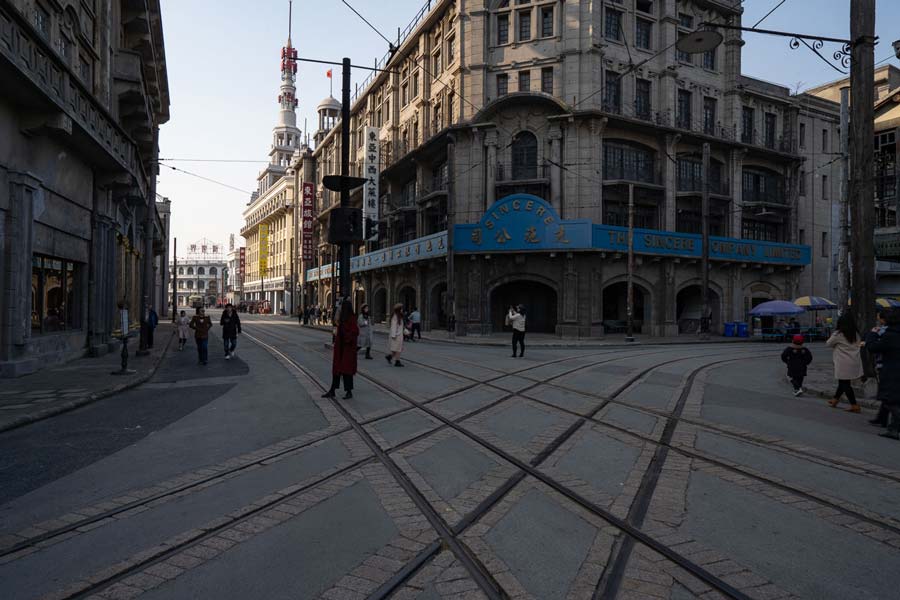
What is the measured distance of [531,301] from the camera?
102 feet

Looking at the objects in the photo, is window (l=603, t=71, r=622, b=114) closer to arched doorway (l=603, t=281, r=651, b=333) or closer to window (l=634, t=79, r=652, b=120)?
window (l=634, t=79, r=652, b=120)

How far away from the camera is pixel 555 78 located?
28.9 meters

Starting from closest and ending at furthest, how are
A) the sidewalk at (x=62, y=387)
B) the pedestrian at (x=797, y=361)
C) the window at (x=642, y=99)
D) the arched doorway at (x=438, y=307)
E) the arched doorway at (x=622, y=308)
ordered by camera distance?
the sidewalk at (x=62, y=387) → the pedestrian at (x=797, y=361) → the window at (x=642, y=99) → the arched doorway at (x=622, y=308) → the arched doorway at (x=438, y=307)

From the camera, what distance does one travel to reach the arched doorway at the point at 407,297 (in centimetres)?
3947

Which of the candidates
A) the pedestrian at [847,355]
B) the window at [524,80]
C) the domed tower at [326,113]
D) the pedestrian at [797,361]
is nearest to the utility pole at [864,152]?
the pedestrian at [797,361]

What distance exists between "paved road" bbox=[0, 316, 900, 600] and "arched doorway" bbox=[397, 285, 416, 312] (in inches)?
1201

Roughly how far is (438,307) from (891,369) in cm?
2914

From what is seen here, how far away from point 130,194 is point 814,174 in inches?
1611

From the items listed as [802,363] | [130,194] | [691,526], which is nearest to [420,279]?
[130,194]

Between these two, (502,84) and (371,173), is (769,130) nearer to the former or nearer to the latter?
(502,84)

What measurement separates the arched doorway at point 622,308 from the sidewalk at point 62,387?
919 inches

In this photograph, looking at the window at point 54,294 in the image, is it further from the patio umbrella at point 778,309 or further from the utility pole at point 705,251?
the patio umbrella at point 778,309

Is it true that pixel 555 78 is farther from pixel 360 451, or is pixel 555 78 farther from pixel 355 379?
pixel 360 451

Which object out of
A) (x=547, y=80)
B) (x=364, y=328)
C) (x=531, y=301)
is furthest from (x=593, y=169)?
(x=364, y=328)
